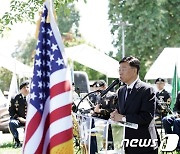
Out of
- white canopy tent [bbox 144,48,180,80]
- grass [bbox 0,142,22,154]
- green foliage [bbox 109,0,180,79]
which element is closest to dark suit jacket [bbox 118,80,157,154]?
grass [bbox 0,142,22,154]

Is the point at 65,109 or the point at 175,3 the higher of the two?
the point at 175,3

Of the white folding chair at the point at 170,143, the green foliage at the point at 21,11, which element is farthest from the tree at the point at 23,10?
the white folding chair at the point at 170,143

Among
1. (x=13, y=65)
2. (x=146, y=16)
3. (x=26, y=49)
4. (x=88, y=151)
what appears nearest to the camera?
(x=88, y=151)

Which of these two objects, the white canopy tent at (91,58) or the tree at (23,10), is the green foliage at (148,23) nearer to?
the white canopy tent at (91,58)

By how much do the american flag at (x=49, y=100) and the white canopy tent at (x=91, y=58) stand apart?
15151mm

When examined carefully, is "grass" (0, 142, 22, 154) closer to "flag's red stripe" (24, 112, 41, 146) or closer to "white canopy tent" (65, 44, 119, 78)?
"white canopy tent" (65, 44, 119, 78)

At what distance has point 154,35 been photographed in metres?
36.3

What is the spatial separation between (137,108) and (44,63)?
5.49 ft

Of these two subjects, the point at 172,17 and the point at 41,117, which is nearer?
the point at 41,117

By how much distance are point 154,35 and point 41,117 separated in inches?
1291

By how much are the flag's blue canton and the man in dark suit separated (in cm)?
148

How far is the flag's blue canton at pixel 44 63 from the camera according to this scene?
404cm

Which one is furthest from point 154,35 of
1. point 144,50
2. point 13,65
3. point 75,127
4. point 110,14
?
point 75,127

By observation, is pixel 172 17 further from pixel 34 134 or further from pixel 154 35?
pixel 34 134
